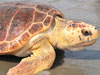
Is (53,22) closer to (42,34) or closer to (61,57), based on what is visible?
(42,34)

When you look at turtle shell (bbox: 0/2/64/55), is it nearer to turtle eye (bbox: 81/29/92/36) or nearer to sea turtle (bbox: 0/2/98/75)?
sea turtle (bbox: 0/2/98/75)

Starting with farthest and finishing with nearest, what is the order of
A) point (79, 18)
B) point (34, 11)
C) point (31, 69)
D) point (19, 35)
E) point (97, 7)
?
point (97, 7) → point (79, 18) → point (34, 11) → point (19, 35) → point (31, 69)

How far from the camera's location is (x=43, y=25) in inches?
116

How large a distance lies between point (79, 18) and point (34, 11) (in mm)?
2212

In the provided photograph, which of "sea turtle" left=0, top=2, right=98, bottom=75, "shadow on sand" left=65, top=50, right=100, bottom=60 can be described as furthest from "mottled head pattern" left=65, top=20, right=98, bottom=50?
"shadow on sand" left=65, top=50, right=100, bottom=60

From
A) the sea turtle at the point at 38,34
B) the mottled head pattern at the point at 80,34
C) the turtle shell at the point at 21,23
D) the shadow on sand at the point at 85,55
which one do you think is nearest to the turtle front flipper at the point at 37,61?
the sea turtle at the point at 38,34

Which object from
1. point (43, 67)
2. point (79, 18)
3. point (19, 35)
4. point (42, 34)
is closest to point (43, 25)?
point (42, 34)

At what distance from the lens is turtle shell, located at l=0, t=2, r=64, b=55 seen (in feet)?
9.46

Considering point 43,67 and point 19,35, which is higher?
point 19,35

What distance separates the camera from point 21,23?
3.01m

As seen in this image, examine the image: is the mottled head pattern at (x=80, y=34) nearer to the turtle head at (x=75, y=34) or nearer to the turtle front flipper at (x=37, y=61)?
the turtle head at (x=75, y=34)

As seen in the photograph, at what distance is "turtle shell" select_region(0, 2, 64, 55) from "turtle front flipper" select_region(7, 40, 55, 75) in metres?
0.20

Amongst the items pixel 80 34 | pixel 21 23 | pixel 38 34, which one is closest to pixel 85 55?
pixel 80 34

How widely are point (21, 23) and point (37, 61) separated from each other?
2.04 ft
